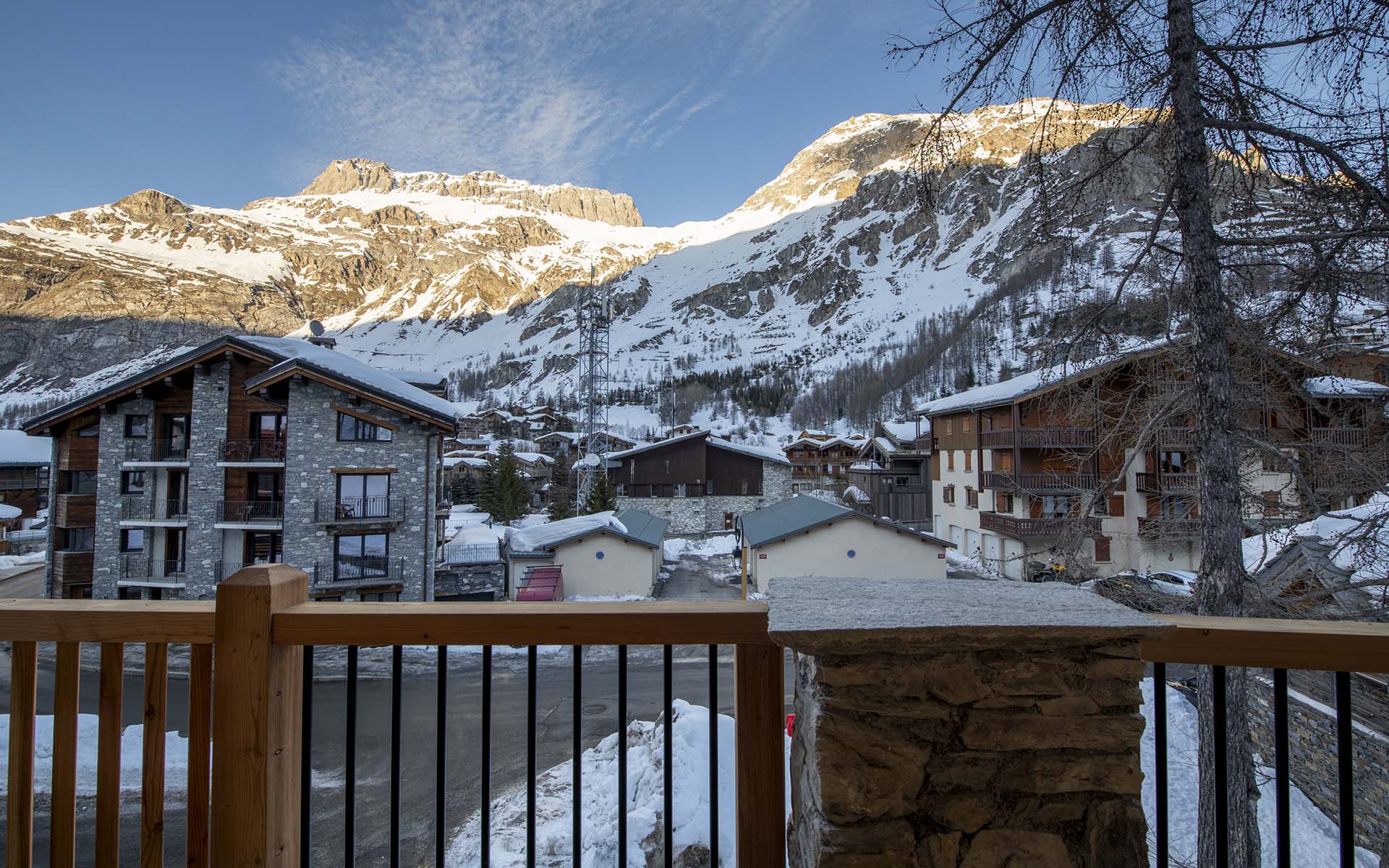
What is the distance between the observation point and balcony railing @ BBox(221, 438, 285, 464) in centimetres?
1631

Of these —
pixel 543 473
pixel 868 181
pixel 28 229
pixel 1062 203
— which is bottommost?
pixel 543 473

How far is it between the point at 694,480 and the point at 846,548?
697 inches

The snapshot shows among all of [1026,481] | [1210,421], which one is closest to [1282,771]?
[1210,421]

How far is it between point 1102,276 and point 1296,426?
5.82 ft

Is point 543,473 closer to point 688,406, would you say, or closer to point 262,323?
point 688,406

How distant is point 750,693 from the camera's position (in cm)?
161

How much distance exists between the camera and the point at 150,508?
16797 millimetres

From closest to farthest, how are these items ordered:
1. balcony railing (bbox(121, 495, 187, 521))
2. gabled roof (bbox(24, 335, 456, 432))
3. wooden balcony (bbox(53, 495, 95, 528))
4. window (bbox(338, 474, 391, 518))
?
gabled roof (bbox(24, 335, 456, 432)), window (bbox(338, 474, 391, 518)), balcony railing (bbox(121, 495, 187, 521)), wooden balcony (bbox(53, 495, 95, 528))

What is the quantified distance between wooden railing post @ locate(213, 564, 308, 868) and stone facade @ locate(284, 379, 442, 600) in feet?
51.4

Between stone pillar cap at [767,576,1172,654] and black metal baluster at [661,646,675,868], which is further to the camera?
black metal baluster at [661,646,675,868]

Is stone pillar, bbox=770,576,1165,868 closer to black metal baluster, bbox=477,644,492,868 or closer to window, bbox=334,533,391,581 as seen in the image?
black metal baluster, bbox=477,644,492,868

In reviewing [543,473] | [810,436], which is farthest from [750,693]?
[810,436]

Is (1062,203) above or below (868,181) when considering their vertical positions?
below

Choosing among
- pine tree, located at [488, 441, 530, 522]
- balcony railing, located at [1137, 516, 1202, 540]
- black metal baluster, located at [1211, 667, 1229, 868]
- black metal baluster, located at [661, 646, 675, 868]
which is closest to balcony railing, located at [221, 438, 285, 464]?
pine tree, located at [488, 441, 530, 522]
